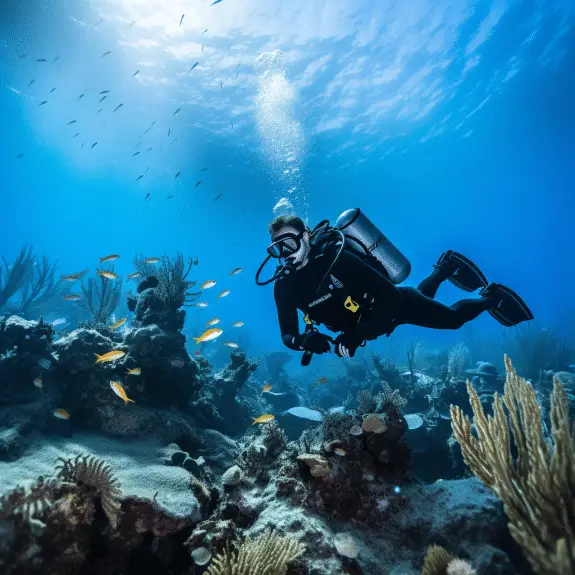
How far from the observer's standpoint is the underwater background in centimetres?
328

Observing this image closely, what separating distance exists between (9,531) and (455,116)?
33.2 metres

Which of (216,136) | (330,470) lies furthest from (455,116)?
(330,470)

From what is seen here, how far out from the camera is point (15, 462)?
4340 millimetres

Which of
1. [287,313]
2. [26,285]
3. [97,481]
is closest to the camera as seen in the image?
[97,481]

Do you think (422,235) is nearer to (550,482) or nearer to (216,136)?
(216,136)

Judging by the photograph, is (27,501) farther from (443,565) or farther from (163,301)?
(163,301)

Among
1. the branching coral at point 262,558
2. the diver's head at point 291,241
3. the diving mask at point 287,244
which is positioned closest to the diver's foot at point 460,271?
the diver's head at point 291,241

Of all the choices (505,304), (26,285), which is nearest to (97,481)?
(505,304)

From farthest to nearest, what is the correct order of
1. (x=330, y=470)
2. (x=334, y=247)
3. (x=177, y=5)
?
(x=177, y=5)
(x=334, y=247)
(x=330, y=470)

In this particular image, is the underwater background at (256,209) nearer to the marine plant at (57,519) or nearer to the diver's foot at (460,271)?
the marine plant at (57,519)

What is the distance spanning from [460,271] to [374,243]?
7.56ft

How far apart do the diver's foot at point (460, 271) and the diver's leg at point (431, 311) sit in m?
0.65

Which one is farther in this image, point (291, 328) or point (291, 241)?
point (291, 328)

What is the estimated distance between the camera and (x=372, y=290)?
4.20 m
